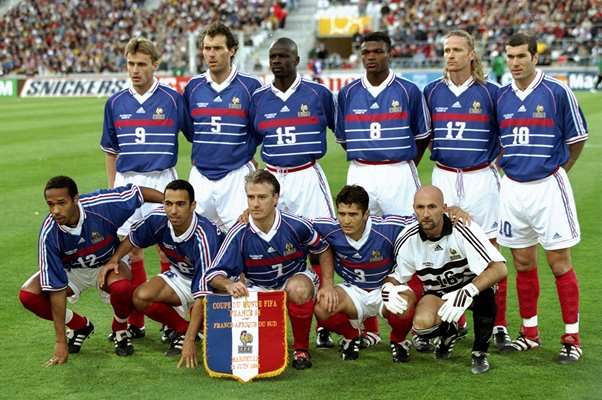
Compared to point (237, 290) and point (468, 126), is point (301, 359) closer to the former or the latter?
point (237, 290)

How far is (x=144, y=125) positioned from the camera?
6.43 metres

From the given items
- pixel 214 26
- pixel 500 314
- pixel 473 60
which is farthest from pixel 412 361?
pixel 214 26

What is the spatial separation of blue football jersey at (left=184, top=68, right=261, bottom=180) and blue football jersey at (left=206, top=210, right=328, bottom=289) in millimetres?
1005

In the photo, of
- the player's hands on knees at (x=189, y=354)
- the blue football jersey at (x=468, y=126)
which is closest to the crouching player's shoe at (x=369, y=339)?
the player's hands on knees at (x=189, y=354)

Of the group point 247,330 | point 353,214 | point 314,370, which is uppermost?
point 353,214

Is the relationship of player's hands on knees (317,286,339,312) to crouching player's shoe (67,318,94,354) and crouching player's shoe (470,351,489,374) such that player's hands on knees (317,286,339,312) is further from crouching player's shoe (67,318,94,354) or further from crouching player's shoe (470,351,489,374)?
crouching player's shoe (67,318,94,354)

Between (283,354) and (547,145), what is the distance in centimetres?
212

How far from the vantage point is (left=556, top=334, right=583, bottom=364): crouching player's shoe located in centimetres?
541

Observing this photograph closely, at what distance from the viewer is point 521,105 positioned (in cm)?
559

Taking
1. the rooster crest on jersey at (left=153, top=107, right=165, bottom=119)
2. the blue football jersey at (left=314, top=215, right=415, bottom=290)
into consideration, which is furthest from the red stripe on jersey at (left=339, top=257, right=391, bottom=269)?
the rooster crest on jersey at (left=153, top=107, right=165, bottom=119)

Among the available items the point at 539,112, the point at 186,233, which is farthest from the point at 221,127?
the point at 539,112

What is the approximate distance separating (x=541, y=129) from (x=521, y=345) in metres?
1.41

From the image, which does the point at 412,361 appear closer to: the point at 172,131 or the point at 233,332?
the point at 233,332

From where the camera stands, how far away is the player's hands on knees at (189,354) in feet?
17.6
